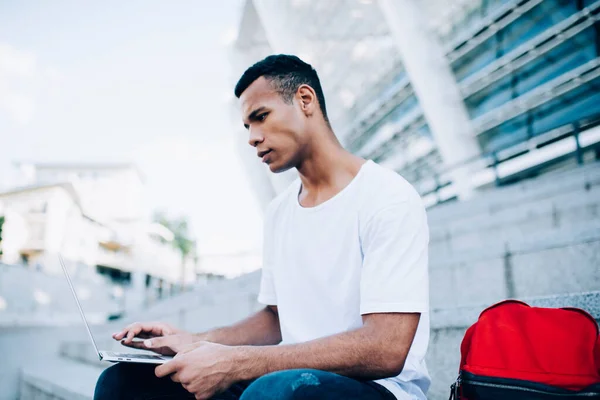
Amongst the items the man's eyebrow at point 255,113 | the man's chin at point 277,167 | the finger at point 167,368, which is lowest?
the finger at point 167,368

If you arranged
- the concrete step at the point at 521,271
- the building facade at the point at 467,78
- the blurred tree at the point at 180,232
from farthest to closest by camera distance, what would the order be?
the blurred tree at the point at 180,232
the building facade at the point at 467,78
the concrete step at the point at 521,271

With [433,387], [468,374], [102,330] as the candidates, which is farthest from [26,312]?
[468,374]

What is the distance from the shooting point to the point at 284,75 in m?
1.78

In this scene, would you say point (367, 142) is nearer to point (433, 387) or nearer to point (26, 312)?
point (26, 312)

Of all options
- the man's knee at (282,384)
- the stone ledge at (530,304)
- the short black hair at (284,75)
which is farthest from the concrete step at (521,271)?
the man's knee at (282,384)

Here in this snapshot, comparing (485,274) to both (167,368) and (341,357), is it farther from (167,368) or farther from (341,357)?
(167,368)

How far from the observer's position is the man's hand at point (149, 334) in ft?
5.55

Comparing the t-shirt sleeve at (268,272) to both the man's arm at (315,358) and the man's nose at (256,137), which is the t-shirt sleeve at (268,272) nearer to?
the man's nose at (256,137)

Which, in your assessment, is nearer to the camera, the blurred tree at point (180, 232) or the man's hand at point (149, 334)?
the man's hand at point (149, 334)

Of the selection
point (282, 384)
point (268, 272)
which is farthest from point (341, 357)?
point (268, 272)

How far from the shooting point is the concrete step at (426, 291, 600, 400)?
2.12 meters

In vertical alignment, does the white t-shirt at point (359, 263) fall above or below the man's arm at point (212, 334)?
above

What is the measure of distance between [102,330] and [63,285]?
14.7ft

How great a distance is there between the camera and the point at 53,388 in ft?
12.0
